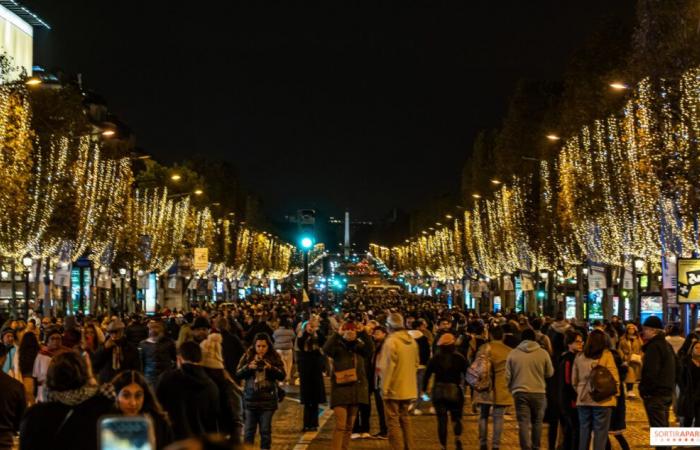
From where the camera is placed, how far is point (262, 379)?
57.7 feet

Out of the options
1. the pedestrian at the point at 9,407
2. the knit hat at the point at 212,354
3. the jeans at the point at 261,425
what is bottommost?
the jeans at the point at 261,425

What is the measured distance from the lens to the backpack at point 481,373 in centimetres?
1948

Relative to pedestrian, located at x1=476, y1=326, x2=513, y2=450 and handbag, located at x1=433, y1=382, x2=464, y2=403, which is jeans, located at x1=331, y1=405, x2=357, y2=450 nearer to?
handbag, located at x1=433, y1=382, x2=464, y2=403

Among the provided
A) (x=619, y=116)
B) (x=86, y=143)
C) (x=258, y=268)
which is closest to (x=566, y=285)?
(x=619, y=116)

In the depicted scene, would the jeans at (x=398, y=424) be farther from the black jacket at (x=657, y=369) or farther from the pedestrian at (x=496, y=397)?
the black jacket at (x=657, y=369)

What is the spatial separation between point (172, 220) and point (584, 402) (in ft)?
236

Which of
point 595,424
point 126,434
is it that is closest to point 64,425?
point 126,434

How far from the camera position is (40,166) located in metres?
54.0

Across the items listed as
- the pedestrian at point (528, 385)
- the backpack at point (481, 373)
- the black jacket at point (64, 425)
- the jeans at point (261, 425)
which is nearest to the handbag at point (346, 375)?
the jeans at point (261, 425)

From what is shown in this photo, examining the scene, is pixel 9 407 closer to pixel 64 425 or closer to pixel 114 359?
pixel 64 425

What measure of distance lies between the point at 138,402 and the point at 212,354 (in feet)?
18.2

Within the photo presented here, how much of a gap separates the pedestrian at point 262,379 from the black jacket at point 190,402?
518 cm

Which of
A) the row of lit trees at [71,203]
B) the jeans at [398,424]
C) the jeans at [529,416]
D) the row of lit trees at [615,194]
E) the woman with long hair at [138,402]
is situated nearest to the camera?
the woman with long hair at [138,402]

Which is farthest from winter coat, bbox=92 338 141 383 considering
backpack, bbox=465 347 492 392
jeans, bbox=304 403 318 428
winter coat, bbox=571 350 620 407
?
winter coat, bbox=571 350 620 407
